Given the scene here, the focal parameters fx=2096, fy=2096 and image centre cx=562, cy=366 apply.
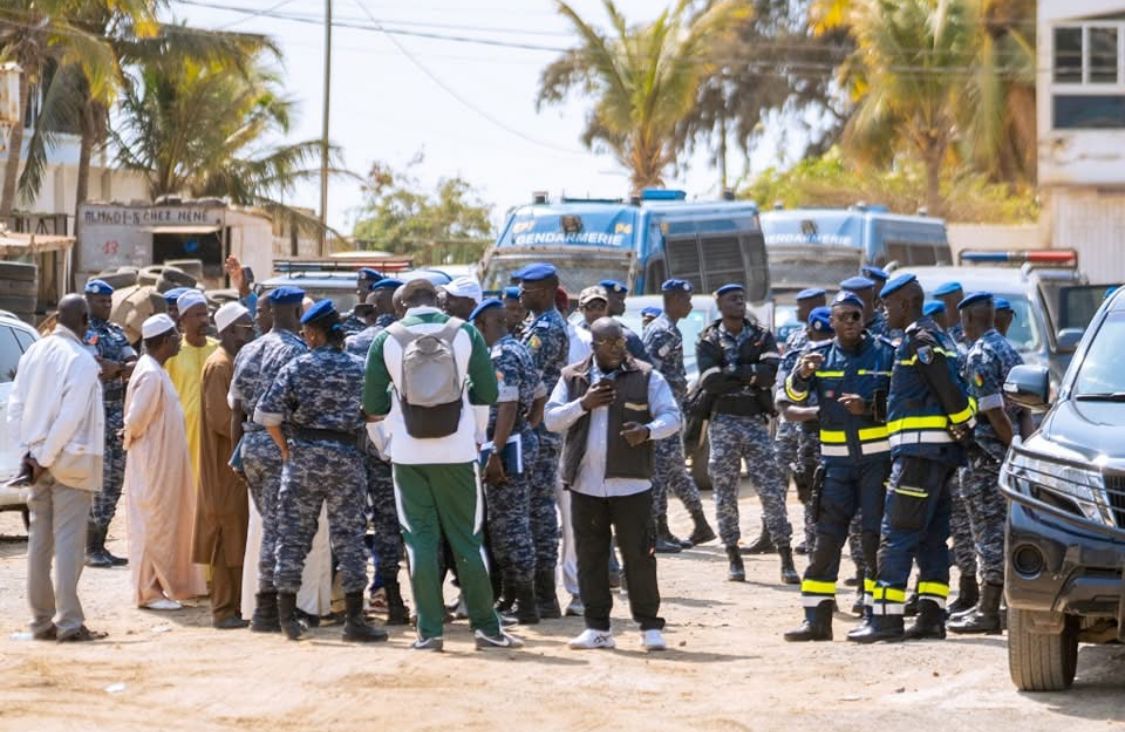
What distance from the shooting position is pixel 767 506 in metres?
13.8

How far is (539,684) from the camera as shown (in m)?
9.53

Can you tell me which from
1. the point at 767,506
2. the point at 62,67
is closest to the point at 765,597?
the point at 767,506

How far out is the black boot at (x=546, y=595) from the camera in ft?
39.2

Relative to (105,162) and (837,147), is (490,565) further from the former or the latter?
(837,147)

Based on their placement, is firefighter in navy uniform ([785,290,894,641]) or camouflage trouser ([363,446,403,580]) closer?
firefighter in navy uniform ([785,290,894,641])

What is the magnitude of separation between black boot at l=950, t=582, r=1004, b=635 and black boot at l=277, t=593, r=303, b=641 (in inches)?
139

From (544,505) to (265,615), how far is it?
1.69 m

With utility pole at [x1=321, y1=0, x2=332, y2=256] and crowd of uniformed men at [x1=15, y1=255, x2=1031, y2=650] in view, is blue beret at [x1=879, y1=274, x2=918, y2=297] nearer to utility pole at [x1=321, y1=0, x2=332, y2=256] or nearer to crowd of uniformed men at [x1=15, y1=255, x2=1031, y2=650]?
crowd of uniformed men at [x1=15, y1=255, x2=1031, y2=650]

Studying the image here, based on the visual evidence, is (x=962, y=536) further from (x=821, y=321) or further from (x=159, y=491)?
(x=159, y=491)

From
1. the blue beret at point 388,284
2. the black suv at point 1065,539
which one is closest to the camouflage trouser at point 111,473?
the blue beret at point 388,284

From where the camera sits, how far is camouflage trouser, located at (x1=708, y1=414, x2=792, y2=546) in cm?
1380

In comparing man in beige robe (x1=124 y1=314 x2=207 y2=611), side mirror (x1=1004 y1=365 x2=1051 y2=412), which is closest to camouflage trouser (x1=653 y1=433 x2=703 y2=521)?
man in beige robe (x1=124 y1=314 x2=207 y2=611)

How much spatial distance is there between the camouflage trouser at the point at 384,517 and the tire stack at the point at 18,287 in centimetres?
1056

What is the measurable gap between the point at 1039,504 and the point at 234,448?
14.9 ft
